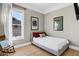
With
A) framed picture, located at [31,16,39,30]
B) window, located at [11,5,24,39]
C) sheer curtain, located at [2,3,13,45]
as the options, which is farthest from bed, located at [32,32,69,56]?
sheer curtain, located at [2,3,13,45]

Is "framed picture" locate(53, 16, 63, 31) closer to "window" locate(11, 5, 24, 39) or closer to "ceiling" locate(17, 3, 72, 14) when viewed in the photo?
"ceiling" locate(17, 3, 72, 14)

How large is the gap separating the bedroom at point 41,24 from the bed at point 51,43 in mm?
52

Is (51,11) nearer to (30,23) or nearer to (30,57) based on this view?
(30,23)

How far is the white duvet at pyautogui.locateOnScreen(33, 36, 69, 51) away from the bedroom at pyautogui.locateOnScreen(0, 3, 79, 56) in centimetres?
6

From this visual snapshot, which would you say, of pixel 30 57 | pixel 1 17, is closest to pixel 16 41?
pixel 30 57

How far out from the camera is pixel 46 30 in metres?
1.31

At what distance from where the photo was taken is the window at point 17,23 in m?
1.18

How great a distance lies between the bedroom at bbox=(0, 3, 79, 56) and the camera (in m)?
1.12

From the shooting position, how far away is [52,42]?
119 centimetres

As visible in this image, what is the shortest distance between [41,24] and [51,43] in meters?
0.38

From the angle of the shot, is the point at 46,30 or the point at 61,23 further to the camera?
the point at 46,30

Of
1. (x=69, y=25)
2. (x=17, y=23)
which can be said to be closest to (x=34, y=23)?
(x=17, y=23)

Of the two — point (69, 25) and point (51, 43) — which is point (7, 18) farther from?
point (69, 25)

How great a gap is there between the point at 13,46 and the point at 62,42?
2.61 feet
